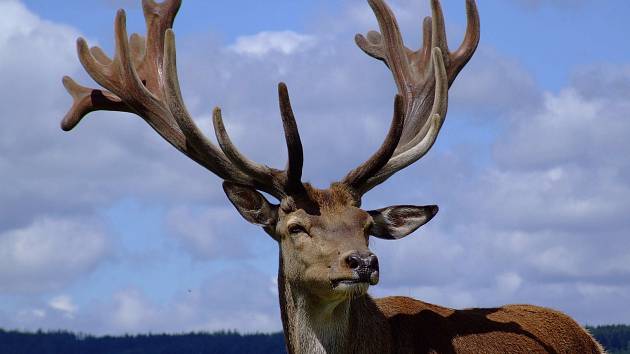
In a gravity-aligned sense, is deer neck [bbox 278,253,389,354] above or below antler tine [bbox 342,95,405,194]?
below

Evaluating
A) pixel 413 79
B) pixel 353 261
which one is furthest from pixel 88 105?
pixel 353 261

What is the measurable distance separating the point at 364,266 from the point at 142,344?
393 feet

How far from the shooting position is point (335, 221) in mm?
11336

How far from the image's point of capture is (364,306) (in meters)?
11.6

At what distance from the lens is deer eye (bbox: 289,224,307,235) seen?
1135 cm

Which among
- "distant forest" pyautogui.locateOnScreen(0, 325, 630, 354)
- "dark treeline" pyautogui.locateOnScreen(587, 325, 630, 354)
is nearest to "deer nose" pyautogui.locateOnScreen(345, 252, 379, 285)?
"dark treeline" pyautogui.locateOnScreen(587, 325, 630, 354)

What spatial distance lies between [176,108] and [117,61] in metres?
1.74

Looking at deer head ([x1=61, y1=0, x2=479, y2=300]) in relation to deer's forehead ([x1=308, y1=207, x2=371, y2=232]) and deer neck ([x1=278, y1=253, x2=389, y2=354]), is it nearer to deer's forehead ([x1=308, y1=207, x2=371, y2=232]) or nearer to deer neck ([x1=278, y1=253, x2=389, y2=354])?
deer's forehead ([x1=308, y1=207, x2=371, y2=232])

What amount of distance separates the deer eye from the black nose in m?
0.68

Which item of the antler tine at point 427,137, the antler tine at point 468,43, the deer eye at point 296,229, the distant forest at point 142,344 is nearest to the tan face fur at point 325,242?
the deer eye at point 296,229

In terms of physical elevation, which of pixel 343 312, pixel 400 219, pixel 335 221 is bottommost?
pixel 343 312

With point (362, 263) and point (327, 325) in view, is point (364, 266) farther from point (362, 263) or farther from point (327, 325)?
point (327, 325)

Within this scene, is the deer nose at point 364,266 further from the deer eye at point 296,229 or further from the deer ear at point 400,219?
the deer ear at point 400,219

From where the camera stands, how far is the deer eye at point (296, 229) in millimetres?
11352
